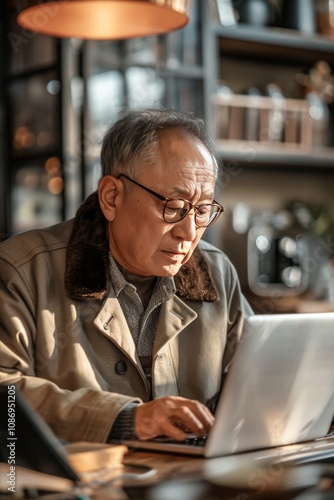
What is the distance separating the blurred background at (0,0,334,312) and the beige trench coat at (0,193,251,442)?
1.69m

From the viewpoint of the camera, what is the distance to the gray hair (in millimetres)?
2064

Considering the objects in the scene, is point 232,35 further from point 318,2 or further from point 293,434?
point 293,434

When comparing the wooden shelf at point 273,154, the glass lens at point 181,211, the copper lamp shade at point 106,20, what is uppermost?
the copper lamp shade at point 106,20

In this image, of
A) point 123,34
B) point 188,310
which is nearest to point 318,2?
point 123,34

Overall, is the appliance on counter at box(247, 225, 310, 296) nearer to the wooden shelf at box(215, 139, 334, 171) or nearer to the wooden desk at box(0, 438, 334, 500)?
the wooden shelf at box(215, 139, 334, 171)

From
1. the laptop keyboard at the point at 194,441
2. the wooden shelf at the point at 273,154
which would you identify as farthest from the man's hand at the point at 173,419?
the wooden shelf at the point at 273,154

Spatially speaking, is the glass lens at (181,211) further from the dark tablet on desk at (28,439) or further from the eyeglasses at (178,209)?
the dark tablet on desk at (28,439)

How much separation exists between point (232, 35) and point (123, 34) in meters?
1.83

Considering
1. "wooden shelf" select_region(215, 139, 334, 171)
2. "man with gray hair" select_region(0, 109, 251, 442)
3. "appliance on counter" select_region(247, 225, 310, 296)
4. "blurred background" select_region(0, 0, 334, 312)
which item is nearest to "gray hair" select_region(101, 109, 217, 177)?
"man with gray hair" select_region(0, 109, 251, 442)

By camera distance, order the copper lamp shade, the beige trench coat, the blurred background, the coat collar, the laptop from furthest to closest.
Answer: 1. the blurred background
2. the copper lamp shade
3. the coat collar
4. the beige trench coat
5. the laptop

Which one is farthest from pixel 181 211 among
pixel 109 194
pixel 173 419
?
pixel 173 419

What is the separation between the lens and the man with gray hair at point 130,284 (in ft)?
6.46

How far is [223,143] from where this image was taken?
4.22m

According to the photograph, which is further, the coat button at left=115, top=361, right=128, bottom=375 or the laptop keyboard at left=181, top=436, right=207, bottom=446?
the coat button at left=115, top=361, right=128, bottom=375
